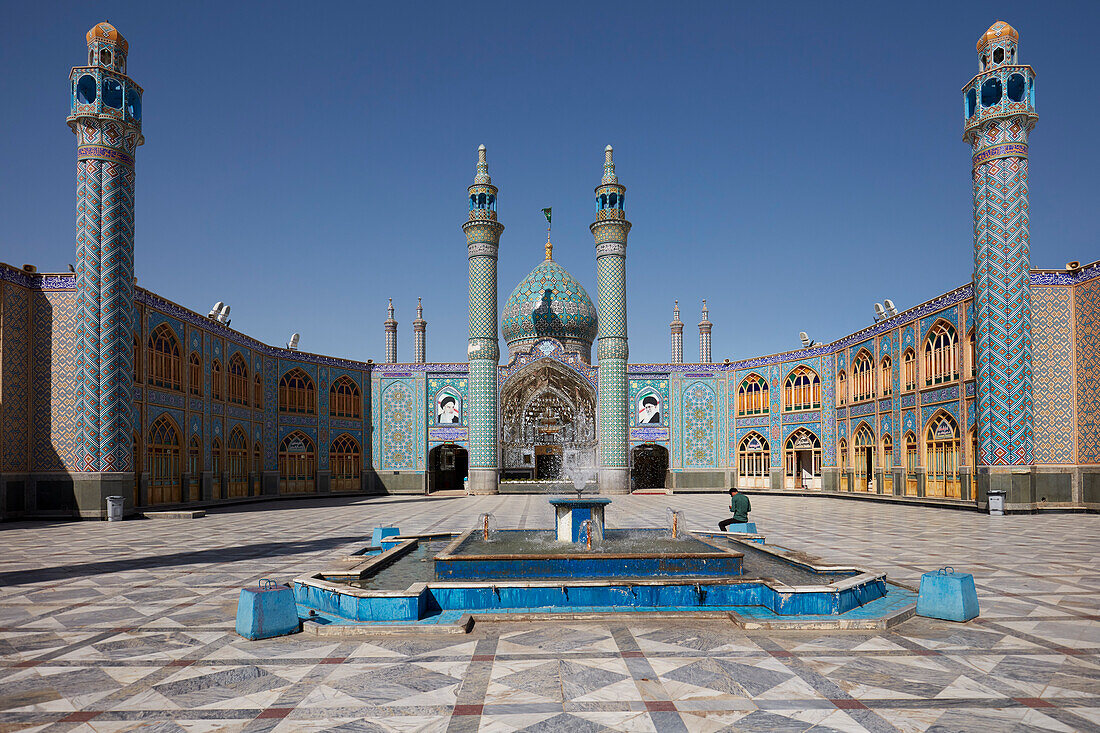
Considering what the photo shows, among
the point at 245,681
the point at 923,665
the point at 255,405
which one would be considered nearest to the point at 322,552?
the point at 245,681

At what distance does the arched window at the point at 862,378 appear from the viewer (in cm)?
2656

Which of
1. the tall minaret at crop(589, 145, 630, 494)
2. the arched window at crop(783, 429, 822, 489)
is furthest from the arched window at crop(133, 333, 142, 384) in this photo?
the arched window at crop(783, 429, 822, 489)

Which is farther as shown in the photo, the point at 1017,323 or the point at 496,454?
the point at 496,454

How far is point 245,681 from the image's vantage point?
4.82 m

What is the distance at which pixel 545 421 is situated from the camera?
3525 centimetres

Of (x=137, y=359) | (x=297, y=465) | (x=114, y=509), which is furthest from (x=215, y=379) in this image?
(x=114, y=509)

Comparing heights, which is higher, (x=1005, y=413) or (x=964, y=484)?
(x=1005, y=413)

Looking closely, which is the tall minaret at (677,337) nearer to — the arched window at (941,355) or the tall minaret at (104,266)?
the arched window at (941,355)

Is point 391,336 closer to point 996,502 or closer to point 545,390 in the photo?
point 545,390

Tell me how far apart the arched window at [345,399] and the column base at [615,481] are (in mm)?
10797

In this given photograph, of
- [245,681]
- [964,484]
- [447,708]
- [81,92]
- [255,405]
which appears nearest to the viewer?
[447,708]

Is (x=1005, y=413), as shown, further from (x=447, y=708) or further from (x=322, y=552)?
(x=447, y=708)

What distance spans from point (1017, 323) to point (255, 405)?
79.8 ft

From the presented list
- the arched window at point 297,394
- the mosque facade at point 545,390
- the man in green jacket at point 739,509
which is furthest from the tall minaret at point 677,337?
the man in green jacket at point 739,509
